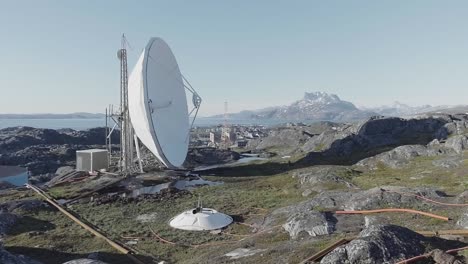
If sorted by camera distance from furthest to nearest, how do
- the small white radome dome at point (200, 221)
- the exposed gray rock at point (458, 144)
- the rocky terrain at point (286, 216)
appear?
the exposed gray rock at point (458, 144)
the small white radome dome at point (200, 221)
the rocky terrain at point (286, 216)

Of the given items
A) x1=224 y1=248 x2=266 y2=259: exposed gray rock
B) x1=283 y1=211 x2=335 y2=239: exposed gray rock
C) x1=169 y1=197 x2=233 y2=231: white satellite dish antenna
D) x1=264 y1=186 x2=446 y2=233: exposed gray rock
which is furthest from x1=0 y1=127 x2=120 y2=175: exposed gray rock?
x1=224 y1=248 x2=266 y2=259: exposed gray rock

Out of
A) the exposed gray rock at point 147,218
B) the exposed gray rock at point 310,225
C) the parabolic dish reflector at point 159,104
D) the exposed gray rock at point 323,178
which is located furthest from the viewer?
the parabolic dish reflector at point 159,104

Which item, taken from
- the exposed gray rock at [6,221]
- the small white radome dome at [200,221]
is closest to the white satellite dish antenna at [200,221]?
the small white radome dome at [200,221]

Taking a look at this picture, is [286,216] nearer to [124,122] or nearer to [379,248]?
[379,248]

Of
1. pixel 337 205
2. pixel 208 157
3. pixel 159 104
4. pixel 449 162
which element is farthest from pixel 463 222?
pixel 208 157

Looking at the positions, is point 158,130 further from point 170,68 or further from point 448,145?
point 448,145

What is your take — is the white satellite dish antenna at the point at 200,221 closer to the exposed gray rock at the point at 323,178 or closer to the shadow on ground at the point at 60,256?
the shadow on ground at the point at 60,256
